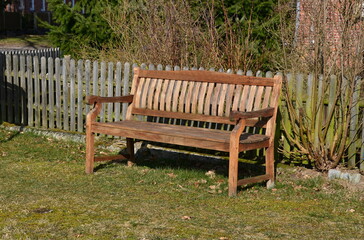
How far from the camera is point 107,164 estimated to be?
28.0 ft

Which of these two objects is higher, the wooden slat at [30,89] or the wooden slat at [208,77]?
the wooden slat at [208,77]

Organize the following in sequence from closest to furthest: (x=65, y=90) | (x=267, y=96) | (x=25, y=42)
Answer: (x=267, y=96) < (x=65, y=90) < (x=25, y=42)

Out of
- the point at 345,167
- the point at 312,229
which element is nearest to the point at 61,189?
the point at 312,229

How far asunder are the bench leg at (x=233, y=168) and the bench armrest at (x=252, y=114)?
10.9 inches

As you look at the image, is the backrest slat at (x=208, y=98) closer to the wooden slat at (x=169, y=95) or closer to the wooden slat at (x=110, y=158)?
the wooden slat at (x=169, y=95)

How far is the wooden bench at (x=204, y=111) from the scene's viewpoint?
693cm

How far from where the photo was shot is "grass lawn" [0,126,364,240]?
213 inches

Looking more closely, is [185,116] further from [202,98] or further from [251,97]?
[251,97]

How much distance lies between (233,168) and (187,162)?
200cm

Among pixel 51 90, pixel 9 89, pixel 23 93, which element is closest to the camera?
pixel 51 90

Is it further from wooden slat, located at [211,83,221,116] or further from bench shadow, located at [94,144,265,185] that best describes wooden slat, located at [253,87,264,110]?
bench shadow, located at [94,144,265,185]

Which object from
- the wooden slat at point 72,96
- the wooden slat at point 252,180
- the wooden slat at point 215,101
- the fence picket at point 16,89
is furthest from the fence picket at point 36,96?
the wooden slat at point 252,180

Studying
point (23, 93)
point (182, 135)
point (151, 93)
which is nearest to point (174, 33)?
point (151, 93)

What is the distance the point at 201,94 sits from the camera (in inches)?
314
